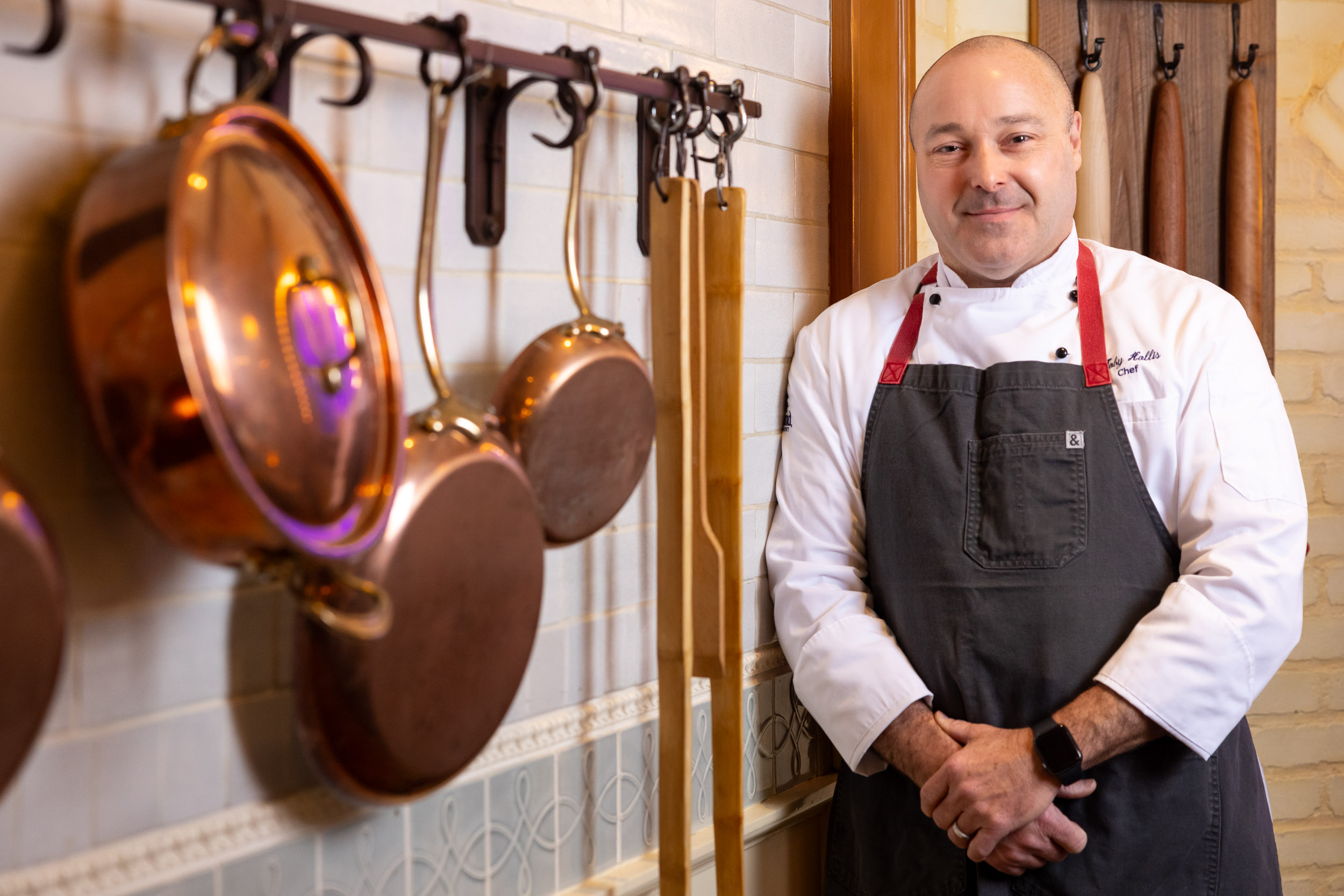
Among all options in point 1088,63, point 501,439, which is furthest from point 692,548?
point 1088,63

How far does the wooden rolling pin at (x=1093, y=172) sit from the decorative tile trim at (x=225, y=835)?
112 centimetres

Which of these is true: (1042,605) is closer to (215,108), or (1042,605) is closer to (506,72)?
(506,72)

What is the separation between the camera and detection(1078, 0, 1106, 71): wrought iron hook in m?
1.76

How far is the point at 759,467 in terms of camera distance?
4.69ft

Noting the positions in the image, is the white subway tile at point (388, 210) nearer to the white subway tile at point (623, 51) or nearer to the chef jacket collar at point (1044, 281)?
the white subway tile at point (623, 51)

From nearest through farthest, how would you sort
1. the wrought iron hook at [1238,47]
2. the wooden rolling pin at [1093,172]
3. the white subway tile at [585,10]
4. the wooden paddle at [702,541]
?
1. the white subway tile at [585,10]
2. the wooden paddle at [702,541]
3. the wooden rolling pin at [1093,172]
4. the wrought iron hook at [1238,47]

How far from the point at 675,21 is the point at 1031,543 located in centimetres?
75

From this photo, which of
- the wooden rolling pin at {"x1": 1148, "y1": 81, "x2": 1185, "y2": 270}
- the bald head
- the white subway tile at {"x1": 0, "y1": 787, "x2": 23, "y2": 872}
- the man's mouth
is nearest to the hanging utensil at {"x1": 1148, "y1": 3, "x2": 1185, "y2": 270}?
the wooden rolling pin at {"x1": 1148, "y1": 81, "x2": 1185, "y2": 270}

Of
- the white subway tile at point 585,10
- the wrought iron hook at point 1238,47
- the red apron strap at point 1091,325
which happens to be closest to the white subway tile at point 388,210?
the white subway tile at point 585,10

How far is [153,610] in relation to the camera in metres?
0.80

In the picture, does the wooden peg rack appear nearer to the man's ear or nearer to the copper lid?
the man's ear

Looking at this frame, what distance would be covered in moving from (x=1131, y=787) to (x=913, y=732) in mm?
257

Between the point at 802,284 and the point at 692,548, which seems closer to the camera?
the point at 692,548

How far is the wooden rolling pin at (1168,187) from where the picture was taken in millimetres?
1743
